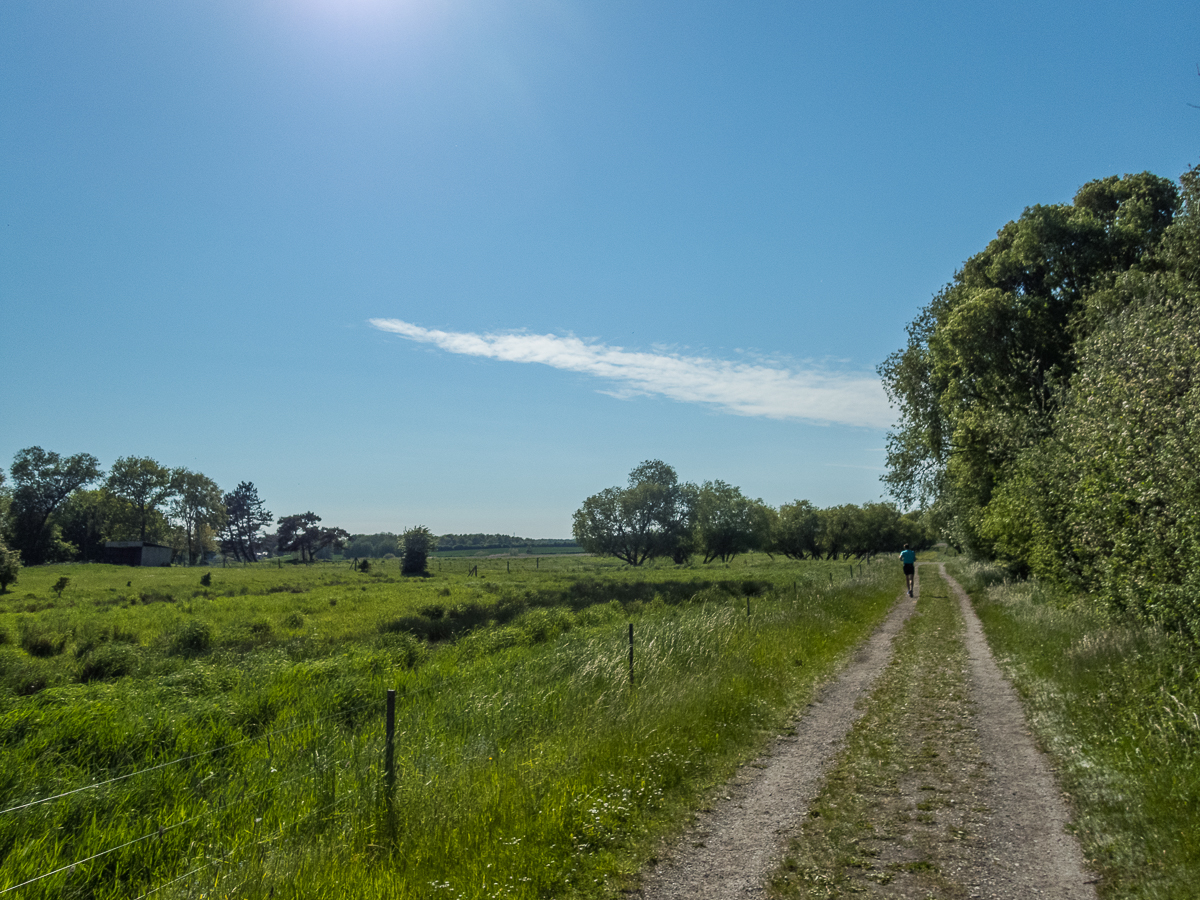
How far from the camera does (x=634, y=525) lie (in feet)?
330

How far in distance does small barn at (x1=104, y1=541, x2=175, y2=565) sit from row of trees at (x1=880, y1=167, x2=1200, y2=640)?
99.6 metres

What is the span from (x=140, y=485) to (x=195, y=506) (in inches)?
409

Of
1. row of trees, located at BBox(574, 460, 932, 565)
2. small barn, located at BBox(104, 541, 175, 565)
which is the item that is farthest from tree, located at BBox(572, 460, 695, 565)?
small barn, located at BBox(104, 541, 175, 565)

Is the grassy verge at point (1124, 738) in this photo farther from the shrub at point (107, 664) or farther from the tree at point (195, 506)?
the tree at point (195, 506)

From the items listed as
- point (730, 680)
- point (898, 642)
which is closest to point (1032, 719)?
point (730, 680)

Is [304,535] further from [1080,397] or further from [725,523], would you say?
[1080,397]

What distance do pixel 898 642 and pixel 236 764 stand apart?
51.8ft

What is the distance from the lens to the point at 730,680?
11.5 m

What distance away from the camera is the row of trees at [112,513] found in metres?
94.0

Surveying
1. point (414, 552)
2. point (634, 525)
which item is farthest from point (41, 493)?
point (634, 525)

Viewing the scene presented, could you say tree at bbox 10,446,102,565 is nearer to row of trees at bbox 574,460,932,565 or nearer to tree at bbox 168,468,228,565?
tree at bbox 168,468,228,565

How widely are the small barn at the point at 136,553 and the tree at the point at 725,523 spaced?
266ft

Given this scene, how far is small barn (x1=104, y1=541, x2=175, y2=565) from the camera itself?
90688 millimetres

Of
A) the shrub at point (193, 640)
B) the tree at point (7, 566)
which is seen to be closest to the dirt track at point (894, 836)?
the shrub at point (193, 640)
